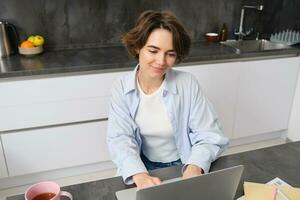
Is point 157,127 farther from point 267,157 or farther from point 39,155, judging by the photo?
point 39,155

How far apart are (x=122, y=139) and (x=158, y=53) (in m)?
0.34

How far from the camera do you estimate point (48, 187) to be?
0.79 m

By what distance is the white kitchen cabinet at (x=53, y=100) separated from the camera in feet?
6.07

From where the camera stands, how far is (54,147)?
6.79ft

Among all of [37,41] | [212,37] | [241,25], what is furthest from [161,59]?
[241,25]

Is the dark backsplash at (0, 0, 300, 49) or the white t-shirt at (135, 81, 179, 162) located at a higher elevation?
the dark backsplash at (0, 0, 300, 49)

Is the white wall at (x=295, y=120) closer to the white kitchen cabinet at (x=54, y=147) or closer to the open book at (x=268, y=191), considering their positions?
the white kitchen cabinet at (x=54, y=147)

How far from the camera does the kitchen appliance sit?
6.77ft

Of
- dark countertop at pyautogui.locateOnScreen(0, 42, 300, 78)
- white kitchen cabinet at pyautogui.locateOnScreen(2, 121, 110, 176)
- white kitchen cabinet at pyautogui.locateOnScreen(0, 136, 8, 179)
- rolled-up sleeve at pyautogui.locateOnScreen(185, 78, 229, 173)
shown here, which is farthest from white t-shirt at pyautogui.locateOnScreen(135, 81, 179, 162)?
white kitchen cabinet at pyautogui.locateOnScreen(0, 136, 8, 179)

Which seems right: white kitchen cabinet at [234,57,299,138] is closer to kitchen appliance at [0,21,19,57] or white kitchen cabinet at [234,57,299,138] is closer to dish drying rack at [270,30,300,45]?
dish drying rack at [270,30,300,45]

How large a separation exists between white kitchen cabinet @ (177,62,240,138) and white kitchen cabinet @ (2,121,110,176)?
78cm

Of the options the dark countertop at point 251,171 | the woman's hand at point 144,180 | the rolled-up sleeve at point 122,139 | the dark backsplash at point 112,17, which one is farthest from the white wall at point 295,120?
the woman's hand at point 144,180

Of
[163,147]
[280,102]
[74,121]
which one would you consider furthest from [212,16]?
[163,147]

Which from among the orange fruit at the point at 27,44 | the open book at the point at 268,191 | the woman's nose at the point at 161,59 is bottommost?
the open book at the point at 268,191
